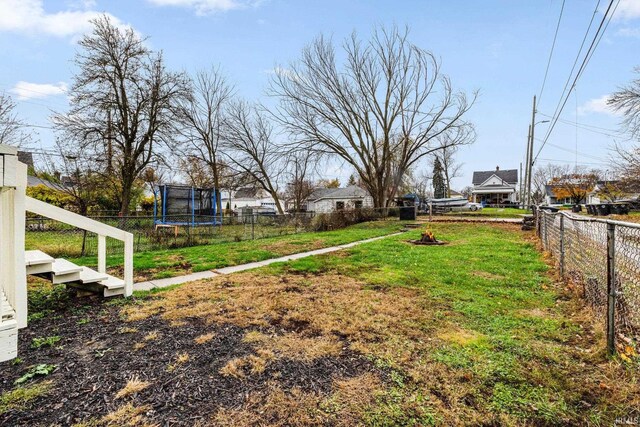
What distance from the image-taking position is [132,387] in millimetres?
2275

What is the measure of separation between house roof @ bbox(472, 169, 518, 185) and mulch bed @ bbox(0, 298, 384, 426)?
58.8 metres

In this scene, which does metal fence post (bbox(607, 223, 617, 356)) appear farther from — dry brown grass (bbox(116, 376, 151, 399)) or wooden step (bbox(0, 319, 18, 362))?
wooden step (bbox(0, 319, 18, 362))

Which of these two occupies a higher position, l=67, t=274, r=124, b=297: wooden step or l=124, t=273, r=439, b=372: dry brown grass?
l=67, t=274, r=124, b=297: wooden step

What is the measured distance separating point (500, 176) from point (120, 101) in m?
55.5

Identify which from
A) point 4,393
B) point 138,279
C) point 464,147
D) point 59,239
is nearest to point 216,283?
point 138,279

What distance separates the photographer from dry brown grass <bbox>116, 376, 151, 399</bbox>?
221cm

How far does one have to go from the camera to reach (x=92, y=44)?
1512 centimetres

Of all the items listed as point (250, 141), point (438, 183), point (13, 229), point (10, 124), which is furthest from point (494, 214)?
point (438, 183)

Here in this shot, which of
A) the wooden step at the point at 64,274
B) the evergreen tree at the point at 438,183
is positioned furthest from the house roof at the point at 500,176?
the wooden step at the point at 64,274

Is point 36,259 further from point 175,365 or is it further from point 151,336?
point 175,365

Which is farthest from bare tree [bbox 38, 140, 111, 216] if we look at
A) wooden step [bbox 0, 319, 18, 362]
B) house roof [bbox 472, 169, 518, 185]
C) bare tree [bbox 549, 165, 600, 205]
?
house roof [bbox 472, 169, 518, 185]

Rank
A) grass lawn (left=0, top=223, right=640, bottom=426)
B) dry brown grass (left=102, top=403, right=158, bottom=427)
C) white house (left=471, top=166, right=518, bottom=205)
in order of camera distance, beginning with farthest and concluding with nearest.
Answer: white house (left=471, top=166, right=518, bottom=205), grass lawn (left=0, top=223, right=640, bottom=426), dry brown grass (left=102, top=403, right=158, bottom=427)

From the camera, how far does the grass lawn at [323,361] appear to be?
2020mm

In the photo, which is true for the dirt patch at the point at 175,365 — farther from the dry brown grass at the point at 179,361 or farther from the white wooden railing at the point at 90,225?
the white wooden railing at the point at 90,225
